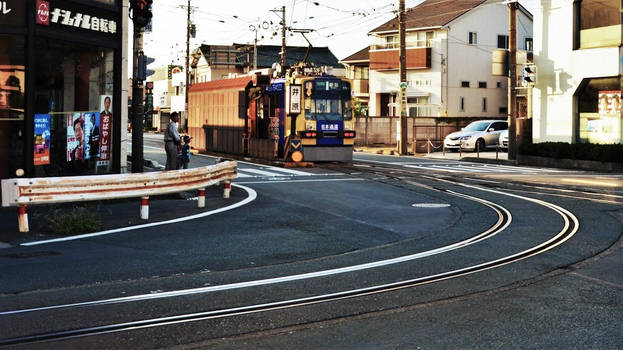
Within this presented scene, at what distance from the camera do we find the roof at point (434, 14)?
59.2 m

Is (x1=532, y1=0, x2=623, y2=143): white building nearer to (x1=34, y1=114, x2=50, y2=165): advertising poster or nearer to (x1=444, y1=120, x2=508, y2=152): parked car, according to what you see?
(x1=444, y1=120, x2=508, y2=152): parked car

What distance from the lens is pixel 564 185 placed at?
21641 mm

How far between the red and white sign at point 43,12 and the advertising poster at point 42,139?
6.07ft

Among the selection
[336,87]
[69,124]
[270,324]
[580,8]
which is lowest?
[270,324]

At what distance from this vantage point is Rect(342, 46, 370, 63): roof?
69.7 m

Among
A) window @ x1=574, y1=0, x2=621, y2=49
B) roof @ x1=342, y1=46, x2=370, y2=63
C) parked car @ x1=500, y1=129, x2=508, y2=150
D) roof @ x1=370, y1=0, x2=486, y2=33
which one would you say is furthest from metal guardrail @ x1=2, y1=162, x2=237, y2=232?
roof @ x1=342, y1=46, x2=370, y2=63

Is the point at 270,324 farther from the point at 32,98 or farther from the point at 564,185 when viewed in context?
the point at 564,185

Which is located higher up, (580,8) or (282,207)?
(580,8)

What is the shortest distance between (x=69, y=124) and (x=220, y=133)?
726 inches

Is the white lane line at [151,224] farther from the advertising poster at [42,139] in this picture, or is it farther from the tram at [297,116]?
the tram at [297,116]

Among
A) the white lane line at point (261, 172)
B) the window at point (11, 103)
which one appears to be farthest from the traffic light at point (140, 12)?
the white lane line at point (261, 172)

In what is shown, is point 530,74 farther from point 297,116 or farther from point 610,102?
point 297,116

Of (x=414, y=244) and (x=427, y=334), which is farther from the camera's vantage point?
(x=414, y=244)

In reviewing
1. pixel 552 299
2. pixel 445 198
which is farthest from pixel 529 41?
pixel 552 299
